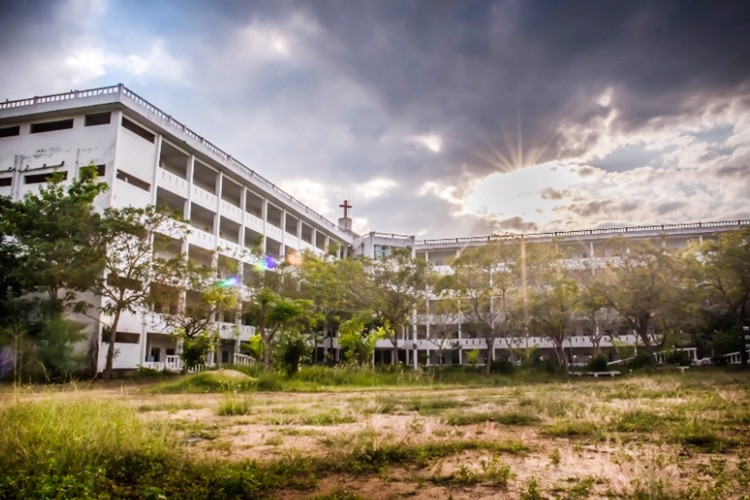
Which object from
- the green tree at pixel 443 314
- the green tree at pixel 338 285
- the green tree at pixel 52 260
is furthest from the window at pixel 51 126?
the green tree at pixel 443 314

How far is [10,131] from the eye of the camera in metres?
27.4

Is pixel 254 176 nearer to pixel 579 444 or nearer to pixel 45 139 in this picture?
pixel 45 139

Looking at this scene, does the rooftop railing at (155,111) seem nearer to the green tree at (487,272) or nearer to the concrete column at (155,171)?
the concrete column at (155,171)

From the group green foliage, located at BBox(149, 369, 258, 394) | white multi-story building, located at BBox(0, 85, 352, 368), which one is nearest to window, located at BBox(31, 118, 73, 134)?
white multi-story building, located at BBox(0, 85, 352, 368)

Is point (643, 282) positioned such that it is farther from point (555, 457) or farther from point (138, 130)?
point (138, 130)

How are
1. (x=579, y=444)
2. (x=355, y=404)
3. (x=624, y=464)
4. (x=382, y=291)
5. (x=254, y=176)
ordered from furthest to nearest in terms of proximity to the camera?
(x=254, y=176)
(x=382, y=291)
(x=355, y=404)
(x=579, y=444)
(x=624, y=464)

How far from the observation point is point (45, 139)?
26.4m

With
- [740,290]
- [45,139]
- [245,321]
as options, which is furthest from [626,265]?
[45,139]

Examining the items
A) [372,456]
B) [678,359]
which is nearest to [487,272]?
[678,359]

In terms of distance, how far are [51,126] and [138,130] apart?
13.9 ft

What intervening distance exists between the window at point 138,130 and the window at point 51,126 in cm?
271

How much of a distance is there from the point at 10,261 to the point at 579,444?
23.4 metres

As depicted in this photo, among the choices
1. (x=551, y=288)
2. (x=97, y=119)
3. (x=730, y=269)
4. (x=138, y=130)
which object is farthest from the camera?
(x=551, y=288)

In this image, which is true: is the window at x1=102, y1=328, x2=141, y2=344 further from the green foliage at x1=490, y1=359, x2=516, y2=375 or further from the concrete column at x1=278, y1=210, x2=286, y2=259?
the green foliage at x1=490, y1=359, x2=516, y2=375
